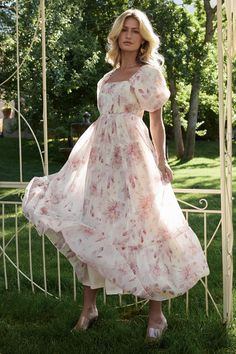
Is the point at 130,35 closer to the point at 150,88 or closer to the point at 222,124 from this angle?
the point at 150,88

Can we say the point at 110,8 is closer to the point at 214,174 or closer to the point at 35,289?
the point at 214,174

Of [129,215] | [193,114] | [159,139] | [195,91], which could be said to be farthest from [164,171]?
[195,91]

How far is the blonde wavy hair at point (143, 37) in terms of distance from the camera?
2715 mm

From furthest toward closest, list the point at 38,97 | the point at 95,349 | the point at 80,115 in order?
the point at 80,115 → the point at 38,97 → the point at 95,349

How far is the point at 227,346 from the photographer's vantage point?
264cm

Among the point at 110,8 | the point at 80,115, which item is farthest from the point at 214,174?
the point at 110,8

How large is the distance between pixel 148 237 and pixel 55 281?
1222 mm

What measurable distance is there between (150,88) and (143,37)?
0.89 ft

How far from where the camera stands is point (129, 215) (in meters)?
2.66

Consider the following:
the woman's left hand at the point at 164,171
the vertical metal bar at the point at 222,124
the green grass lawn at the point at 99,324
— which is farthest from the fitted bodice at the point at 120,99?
the green grass lawn at the point at 99,324

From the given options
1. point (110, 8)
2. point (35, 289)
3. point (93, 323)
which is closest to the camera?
point (93, 323)

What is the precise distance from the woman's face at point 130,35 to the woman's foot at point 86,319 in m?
1.36

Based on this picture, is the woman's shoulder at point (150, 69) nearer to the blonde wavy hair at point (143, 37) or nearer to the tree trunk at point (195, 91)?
the blonde wavy hair at point (143, 37)

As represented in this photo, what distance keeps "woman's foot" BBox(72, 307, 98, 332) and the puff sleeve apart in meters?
1.10
